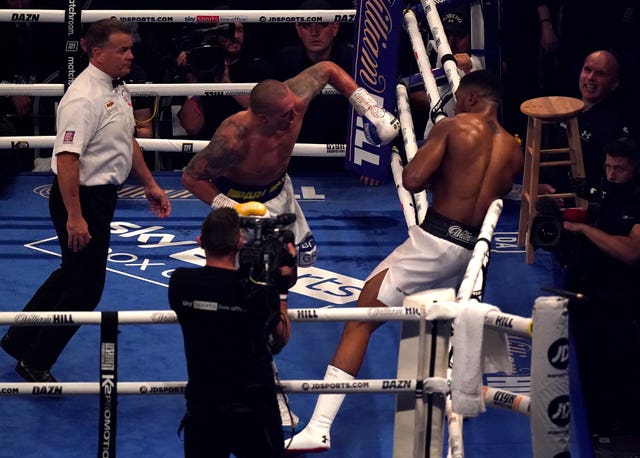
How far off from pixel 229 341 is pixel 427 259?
59.7 inches

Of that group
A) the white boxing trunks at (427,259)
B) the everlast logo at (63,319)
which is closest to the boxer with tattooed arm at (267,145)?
the white boxing trunks at (427,259)

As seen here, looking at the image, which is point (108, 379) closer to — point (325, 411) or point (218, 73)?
point (325, 411)

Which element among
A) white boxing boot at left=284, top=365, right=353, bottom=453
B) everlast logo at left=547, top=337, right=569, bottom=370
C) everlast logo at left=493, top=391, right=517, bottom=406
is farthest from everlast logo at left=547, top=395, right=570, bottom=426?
white boxing boot at left=284, top=365, right=353, bottom=453

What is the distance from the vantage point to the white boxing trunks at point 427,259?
195 inches

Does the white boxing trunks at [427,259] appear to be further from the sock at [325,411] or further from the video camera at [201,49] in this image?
the video camera at [201,49]

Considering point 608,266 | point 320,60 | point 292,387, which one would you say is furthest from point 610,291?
point 320,60

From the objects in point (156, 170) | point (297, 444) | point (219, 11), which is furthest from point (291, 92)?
point (156, 170)

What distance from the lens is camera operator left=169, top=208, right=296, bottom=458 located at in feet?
11.9

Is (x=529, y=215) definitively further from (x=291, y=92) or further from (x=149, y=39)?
(x=149, y=39)

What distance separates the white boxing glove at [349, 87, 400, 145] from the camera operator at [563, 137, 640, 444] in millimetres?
1051

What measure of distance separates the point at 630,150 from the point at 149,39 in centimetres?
387

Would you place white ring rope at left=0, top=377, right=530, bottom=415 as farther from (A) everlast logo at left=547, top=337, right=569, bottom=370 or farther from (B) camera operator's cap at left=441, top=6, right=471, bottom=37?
(B) camera operator's cap at left=441, top=6, right=471, bottom=37

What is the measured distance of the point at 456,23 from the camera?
7836 mm

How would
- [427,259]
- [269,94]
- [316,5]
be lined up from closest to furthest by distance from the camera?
[427,259]
[269,94]
[316,5]
